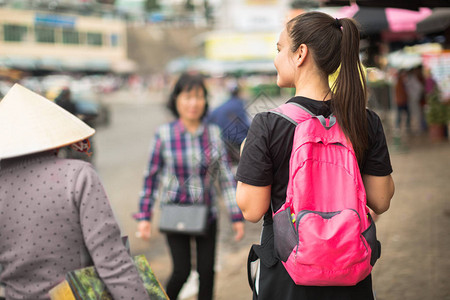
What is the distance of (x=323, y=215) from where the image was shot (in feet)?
6.03

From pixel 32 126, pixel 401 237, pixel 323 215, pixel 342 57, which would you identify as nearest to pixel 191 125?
pixel 32 126

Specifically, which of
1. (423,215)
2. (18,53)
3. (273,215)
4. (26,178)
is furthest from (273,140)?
(18,53)

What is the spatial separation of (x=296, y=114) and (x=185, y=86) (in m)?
2.10

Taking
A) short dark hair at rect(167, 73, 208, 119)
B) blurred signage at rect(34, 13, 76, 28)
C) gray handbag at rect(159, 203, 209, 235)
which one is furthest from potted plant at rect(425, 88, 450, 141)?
blurred signage at rect(34, 13, 76, 28)

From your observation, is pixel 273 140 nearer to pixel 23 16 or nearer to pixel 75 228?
pixel 75 228

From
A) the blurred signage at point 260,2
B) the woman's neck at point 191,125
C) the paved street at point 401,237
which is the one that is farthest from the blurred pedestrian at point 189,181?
the blurred signage at point 260,2

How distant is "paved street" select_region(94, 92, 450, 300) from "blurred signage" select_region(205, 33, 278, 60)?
197 ft

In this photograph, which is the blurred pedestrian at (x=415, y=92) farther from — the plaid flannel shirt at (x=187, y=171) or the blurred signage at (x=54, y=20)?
the blurred signage at (x=54, y=20)

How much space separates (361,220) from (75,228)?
1.05 metres

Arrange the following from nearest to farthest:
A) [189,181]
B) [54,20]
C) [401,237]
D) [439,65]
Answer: [189,181] → [401,237] → [439,65] → [54,20]

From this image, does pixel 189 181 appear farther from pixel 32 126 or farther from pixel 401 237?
pixel 401 237

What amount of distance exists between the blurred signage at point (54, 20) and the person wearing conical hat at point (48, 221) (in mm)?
91116

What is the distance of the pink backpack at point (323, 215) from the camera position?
180cm

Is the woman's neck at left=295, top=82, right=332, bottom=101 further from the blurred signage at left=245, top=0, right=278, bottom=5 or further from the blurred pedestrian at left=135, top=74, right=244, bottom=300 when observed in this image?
the blurred signage at left=245, top=0, right=278, bottom=5
